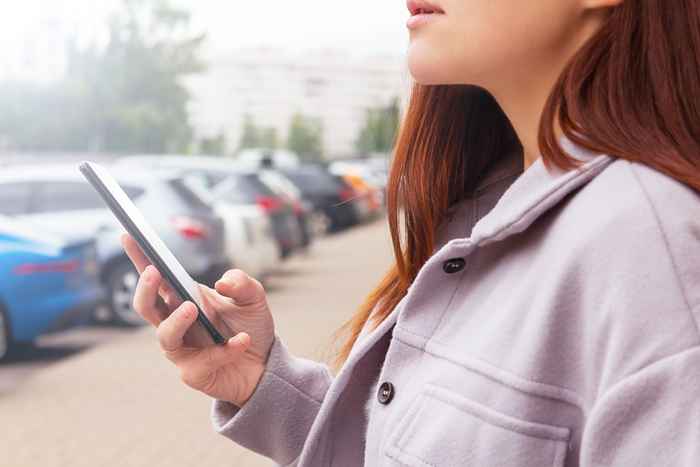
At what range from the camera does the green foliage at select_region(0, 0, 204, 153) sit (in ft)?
183

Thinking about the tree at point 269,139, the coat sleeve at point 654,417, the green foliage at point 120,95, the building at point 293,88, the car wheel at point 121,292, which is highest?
the coat sleeve at point 654,417

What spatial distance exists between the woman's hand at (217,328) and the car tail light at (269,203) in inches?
473

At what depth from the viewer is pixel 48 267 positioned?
766cm

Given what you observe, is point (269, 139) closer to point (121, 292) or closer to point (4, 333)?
point (121, 292)

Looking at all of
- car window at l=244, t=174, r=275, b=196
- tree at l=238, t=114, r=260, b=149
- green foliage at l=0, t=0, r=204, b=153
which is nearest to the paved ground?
car window at l=244, t=174, r=275, b=196

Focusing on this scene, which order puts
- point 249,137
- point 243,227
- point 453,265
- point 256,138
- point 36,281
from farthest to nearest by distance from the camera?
point 256,138 → point 249,137 → point 243,227 → point 36,281 → point 453,265

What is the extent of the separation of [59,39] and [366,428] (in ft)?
193

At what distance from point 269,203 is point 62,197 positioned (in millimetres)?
4475

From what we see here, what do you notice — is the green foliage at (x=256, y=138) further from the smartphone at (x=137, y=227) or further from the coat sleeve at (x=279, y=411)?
the smartphone at (x=137, y=227)

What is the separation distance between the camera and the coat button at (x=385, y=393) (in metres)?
1.33

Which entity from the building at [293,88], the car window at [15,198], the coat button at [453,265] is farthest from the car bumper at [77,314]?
the building at [293,88]

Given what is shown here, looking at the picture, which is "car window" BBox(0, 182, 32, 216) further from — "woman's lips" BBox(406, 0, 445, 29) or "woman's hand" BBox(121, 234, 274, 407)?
"woman's lips" BBox(406, 0, 445, 29)

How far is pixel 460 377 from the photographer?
122cm

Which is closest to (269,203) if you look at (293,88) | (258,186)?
(258,186)
